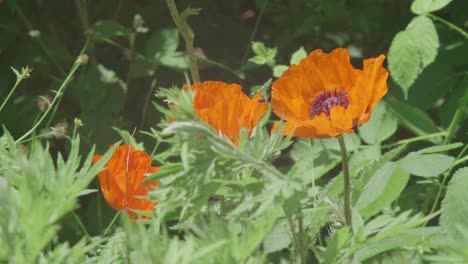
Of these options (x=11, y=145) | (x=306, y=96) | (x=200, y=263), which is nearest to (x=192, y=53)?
(x=306, y=96)

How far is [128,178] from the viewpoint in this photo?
4.00 feet

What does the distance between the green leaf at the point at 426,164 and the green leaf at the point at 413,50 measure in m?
0.31

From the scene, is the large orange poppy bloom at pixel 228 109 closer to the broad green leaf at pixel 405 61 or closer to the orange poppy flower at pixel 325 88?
the orange poppy flower at pixel 325 88

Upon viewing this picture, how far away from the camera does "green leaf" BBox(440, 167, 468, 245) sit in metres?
1.48

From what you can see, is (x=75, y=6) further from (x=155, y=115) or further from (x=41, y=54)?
(x=155, y=115)

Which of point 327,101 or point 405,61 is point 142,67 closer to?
point 405,61

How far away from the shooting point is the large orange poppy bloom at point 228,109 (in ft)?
3.65

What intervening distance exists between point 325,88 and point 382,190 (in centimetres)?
22

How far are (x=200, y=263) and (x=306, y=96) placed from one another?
526 mm

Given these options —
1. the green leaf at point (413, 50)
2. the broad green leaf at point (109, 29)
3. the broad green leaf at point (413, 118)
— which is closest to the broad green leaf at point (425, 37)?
the green leaf at point (413, 50)

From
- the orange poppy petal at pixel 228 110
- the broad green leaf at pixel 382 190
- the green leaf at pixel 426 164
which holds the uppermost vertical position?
the orange poppy petal at pixel 228 110

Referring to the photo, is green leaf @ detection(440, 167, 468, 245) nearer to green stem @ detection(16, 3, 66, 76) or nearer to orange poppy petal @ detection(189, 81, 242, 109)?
orange poppy petal @ detection(189, 81, 242, 109)

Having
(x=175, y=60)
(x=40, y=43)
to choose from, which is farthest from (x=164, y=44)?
(x=40, y=43)

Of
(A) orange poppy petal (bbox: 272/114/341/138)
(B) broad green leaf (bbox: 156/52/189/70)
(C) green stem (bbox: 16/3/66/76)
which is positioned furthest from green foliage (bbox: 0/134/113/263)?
(C) green stem (bbox: 16/3/66/76)
